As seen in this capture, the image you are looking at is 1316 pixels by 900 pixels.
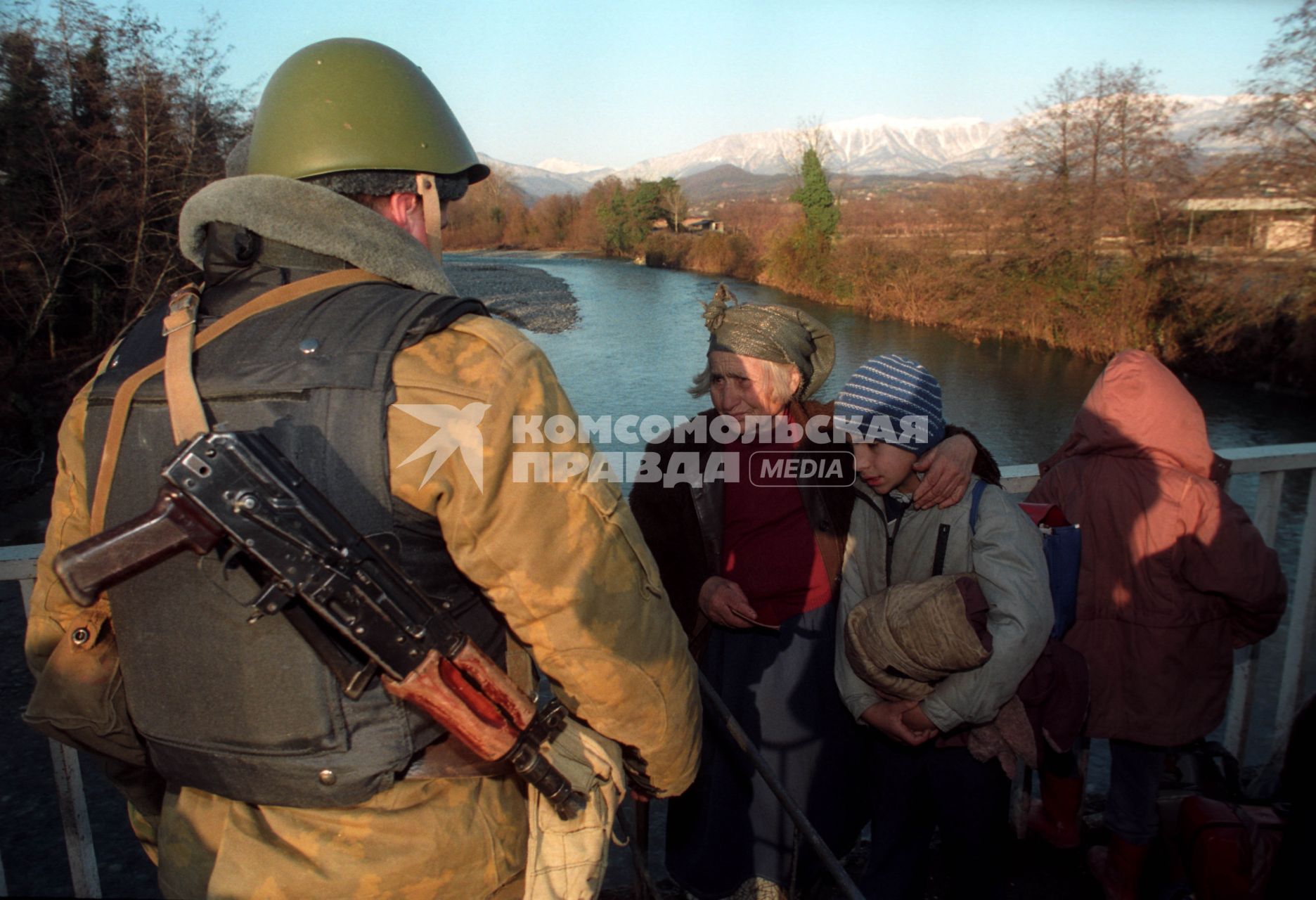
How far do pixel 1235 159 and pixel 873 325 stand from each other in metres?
10.6

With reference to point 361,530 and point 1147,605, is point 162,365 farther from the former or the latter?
point 1147,605

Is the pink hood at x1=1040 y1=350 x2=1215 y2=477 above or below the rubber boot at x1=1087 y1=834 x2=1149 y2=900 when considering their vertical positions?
above

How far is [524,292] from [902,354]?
6919 millimetres

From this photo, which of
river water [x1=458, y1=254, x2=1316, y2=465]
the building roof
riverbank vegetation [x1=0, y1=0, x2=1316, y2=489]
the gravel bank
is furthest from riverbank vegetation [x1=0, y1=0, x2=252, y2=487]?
the building roof

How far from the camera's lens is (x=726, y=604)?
2424 mm

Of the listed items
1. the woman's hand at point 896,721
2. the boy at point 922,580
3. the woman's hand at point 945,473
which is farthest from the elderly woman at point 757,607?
the woman's hand at point 945,473

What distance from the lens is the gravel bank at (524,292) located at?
7.92m

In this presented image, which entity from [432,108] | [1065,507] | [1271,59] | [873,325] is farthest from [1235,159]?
[432,108]

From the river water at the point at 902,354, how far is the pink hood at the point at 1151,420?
33.2 inches

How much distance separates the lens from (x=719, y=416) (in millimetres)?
2588

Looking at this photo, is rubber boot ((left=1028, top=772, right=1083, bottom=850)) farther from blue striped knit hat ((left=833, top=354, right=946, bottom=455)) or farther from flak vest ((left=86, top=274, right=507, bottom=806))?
flak vest ((left=86, top=274, right=507, bottom=806))

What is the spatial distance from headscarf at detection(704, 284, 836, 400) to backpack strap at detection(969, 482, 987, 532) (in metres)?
0.72

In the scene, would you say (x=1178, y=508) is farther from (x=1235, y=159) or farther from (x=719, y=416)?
(x=1235, y=159)

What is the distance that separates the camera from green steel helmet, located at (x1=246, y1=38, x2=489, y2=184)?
1479 millimetres
